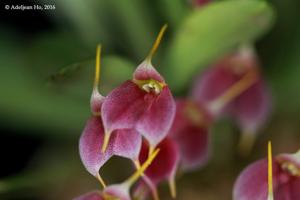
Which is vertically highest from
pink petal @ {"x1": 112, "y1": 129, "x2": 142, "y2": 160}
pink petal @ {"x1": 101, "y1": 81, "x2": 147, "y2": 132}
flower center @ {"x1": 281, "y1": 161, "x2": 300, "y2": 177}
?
pink petal @ {"x1": 101, "y1": 81, "x2": 147, "y2": 132}

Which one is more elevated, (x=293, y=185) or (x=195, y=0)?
(x=195, y=0)

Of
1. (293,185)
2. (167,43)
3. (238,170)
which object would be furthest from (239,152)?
(293,185)

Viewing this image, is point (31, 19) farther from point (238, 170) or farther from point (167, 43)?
point (238, 170)

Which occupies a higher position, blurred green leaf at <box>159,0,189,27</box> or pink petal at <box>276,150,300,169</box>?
blurred green leaf at <box>159,0,189,27</box>

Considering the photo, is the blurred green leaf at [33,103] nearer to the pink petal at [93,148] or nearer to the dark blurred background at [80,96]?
the dark blurred background at [80,96]

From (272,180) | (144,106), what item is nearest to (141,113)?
(144,106)

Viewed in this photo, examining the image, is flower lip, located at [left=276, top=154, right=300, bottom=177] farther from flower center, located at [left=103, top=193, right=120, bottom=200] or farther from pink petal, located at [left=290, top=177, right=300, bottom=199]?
flower center, located at [left=103, top=193, right=120, bottom=200]

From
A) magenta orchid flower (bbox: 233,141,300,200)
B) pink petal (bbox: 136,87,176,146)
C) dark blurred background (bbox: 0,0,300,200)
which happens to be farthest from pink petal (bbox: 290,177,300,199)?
dark blurred background (bbox: 0,0,300,200)

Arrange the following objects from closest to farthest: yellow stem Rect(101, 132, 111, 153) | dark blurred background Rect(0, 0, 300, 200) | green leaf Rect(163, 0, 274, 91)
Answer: yellow stem Rect(101, 132, 111, 153), green leaf Rect(163, 0, 274, 91), dark blurred background Rect(0, 0, 300, 200)
